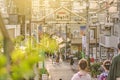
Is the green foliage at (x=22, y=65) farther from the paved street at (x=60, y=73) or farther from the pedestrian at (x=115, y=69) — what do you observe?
the paved street at (x=60, y=73)

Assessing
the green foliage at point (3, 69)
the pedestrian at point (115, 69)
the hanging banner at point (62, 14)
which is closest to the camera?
the green foliage at point (3, 69)

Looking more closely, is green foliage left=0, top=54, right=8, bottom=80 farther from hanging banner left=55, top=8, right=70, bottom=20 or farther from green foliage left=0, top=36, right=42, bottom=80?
hanging banner left=55, top=8, right=70, bottom=20

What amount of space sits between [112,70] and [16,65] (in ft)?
14.8

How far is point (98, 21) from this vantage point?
209 feet

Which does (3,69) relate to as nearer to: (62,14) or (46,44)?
(62,14)

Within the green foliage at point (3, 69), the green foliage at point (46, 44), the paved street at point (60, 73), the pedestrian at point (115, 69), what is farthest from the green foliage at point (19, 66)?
the paved street at point (60, 73)

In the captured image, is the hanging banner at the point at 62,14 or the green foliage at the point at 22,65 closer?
the green foliage at the point at 22,65

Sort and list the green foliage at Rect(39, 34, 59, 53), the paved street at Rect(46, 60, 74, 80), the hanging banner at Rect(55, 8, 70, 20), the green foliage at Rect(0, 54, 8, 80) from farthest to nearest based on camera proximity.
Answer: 1. the paved street at Rect(46, 60, 74, 80)
2. the green foliage at Rect(39, 34, 59, 53)
3. the hanging banner at Rect(55, 8, 70, 20)
4. the green foliage at Rect(0, 54, 8, 80)

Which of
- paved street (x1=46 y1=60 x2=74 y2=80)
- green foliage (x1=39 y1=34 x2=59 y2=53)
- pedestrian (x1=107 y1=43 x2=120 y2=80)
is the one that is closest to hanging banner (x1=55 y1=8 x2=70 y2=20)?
green foliage (x1=39 y1=34 x2=59 y2=53)

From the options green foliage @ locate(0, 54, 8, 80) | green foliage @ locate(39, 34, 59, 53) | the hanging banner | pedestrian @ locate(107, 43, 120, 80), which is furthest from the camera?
green foliage @ locate(39, 34, 59, 53)

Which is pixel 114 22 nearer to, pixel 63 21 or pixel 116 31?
pixel 116 31

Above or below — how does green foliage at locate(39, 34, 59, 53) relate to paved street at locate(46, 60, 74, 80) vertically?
above

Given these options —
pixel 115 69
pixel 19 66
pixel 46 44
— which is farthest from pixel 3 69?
pixel 46 44

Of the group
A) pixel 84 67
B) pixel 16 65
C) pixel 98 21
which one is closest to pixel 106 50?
pixel 98 21
